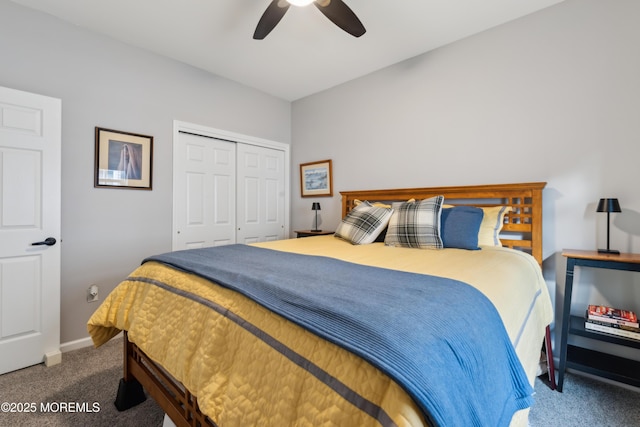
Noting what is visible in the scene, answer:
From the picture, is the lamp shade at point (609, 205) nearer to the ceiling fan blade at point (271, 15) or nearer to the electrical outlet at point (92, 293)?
the ceiling fan blade at point (271, 15)

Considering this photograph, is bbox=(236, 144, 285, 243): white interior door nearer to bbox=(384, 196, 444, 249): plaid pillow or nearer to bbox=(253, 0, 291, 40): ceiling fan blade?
bbox=(253, 0, 291, 40): ceiling fan blade

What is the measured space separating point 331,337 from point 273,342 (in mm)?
237

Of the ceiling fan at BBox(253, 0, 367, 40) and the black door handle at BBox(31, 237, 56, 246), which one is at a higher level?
the ceiling fan at BBox(253, 0, 367, 40)

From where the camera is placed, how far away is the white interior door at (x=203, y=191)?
3.00 m

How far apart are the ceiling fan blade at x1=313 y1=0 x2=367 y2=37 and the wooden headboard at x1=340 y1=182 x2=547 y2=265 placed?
149 centimetres

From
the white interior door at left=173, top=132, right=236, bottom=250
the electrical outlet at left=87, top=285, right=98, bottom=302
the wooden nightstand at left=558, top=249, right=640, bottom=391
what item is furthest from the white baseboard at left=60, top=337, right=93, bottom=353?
the wooden nightstand at left=558, top=249, right=640, bottom=391

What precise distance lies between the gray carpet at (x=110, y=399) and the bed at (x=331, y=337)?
163 millimetres

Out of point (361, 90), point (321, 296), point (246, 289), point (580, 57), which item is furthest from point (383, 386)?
point (361, 90)

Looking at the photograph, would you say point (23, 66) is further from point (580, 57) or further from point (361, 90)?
point (580, 57)

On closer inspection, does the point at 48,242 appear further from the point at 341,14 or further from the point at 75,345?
the point at 341,14

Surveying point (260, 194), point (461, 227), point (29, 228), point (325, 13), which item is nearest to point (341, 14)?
point (325, 13)

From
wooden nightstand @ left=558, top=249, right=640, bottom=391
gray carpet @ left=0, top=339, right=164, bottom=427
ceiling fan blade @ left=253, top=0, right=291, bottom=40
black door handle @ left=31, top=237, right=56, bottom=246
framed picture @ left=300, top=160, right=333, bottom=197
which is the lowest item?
gray carpet @ left=0, top=339, right=164, bottom=427

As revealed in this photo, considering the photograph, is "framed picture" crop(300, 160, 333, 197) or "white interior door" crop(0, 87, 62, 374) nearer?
"white interior door" crop(0, 87, 62, 374)

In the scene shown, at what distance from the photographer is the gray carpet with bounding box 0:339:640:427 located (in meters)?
1.54
